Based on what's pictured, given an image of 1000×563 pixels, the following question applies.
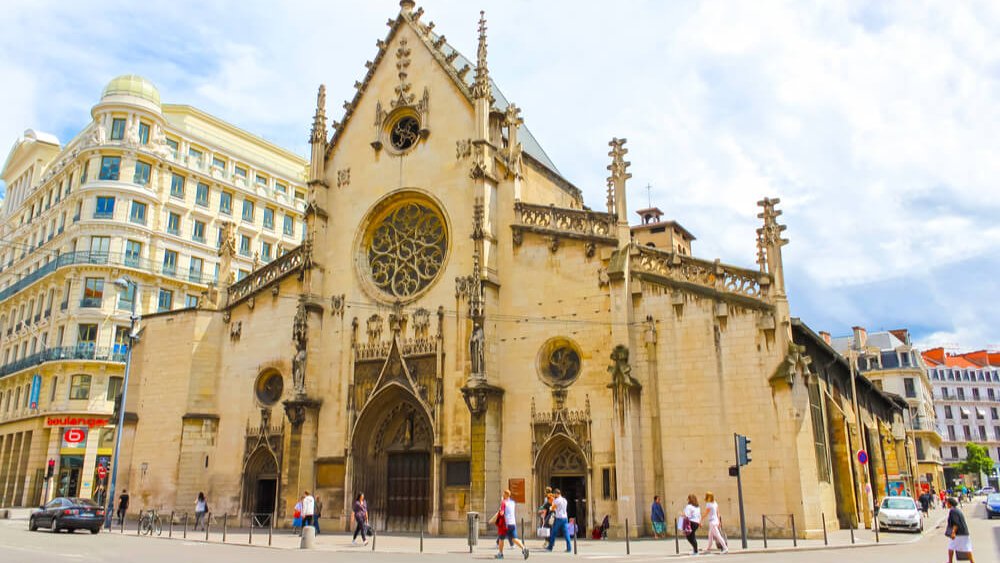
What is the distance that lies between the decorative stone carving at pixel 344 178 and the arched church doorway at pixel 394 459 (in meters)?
8.92

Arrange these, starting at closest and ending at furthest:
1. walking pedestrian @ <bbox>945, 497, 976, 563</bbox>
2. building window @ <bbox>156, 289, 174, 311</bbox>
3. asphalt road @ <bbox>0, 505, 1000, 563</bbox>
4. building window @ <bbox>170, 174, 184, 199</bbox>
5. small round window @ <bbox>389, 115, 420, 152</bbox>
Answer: walking pedestrian @ <bbox>945, 497, 976, 563</bbox> → asphalt road @ <bbox>0, 505, 1000, 563</bbox> → small round window @ <bbox>389, 115, 420, 152</bbox> → building window @ <bbox>156, 289, 174, 311</bbox> → building window @ <bbox>170, 174, 184, 199</bbox>

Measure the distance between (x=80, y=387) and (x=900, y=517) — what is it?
3900 cm

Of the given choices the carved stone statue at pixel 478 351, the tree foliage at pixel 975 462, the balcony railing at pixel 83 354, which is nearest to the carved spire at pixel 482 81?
A: the carved stone statue at pixel 478 351

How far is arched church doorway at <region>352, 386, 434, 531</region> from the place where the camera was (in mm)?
24844

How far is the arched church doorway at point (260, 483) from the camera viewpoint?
27.3m

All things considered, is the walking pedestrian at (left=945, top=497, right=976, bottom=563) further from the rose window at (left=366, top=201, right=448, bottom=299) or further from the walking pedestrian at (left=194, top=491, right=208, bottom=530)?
the walking pedestrian at (left=194, top=491, right=208, bottom=530)

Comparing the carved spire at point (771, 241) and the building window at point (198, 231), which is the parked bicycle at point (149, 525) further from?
the building window at point (198, 231)

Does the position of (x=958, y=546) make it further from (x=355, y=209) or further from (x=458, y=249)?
(x=355, y=209)

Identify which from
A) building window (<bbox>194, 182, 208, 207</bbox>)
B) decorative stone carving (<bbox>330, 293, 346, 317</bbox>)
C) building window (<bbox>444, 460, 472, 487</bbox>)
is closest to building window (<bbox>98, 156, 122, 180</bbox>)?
building window (<bbox>194, 182, 208, 207</bbox>)

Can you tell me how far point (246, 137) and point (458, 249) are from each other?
33154mm

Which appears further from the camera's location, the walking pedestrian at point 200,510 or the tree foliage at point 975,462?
the tree foliage at point 975,462

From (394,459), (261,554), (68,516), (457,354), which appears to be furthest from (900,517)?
(68,516)

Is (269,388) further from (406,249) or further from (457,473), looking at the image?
(457,473)

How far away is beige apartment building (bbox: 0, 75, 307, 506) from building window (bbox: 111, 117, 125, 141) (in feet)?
0.27
